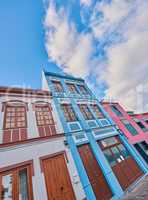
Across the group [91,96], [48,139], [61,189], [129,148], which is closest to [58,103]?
[48,139]

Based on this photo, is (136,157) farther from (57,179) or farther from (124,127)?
(57,179)

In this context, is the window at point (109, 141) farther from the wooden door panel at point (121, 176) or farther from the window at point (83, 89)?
the window at point (83, 89)

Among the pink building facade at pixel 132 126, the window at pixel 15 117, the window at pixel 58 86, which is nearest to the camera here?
the window at pixel 15 117

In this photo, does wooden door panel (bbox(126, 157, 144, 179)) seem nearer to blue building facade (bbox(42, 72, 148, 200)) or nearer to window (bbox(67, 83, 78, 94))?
blue building facade (bbox(42, 72, 148, 200))

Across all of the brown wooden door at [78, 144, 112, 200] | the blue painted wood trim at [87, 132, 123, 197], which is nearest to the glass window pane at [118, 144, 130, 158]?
the blue painted wood trim at [87, 132, 123, 197]

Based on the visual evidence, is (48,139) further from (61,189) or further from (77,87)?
(77,87)

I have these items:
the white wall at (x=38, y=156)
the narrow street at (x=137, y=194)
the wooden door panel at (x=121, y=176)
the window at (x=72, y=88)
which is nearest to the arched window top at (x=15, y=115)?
the white wall at (x=38, y=156)

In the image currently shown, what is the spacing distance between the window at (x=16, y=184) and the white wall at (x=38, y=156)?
1.00 ft

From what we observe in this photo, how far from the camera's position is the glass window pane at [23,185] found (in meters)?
5.19

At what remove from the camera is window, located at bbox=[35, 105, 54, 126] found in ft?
27.7

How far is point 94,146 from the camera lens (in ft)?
28.6

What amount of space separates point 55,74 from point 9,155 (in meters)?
9.71

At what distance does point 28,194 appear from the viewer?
5277mm

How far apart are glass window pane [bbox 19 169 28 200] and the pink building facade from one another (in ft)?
33.6
